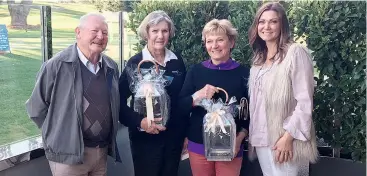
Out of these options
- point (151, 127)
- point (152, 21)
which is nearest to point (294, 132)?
point (151, 127)

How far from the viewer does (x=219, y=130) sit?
3404 millimetres

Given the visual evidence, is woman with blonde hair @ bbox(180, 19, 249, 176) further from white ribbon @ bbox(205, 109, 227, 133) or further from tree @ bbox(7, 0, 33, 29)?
tree @ bbox(7, 0, 33, 29)

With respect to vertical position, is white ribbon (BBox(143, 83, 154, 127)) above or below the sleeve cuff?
above

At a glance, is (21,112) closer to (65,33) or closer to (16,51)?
(16,51)

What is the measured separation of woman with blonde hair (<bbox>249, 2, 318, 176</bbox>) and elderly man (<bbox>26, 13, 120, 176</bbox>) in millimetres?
1168

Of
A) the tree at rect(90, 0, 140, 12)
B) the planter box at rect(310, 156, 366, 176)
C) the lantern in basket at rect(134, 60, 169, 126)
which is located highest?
the tree at rect(90, 0, 140, 12)

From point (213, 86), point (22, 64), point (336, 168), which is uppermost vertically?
point (22, 64)

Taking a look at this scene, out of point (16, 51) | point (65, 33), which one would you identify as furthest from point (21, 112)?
point (65, 33)

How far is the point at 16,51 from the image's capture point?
418cm

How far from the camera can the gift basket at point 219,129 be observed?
11.1ft

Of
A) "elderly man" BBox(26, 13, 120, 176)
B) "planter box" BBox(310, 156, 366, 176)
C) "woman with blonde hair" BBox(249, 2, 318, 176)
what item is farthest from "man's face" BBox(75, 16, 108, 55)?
"planter box" BBox(310, 156, 366, 176)

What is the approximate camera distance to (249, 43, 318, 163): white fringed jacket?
3160 millimetres

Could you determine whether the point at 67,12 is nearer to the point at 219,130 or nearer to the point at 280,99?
the point at 219,130

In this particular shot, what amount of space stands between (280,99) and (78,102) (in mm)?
1526
